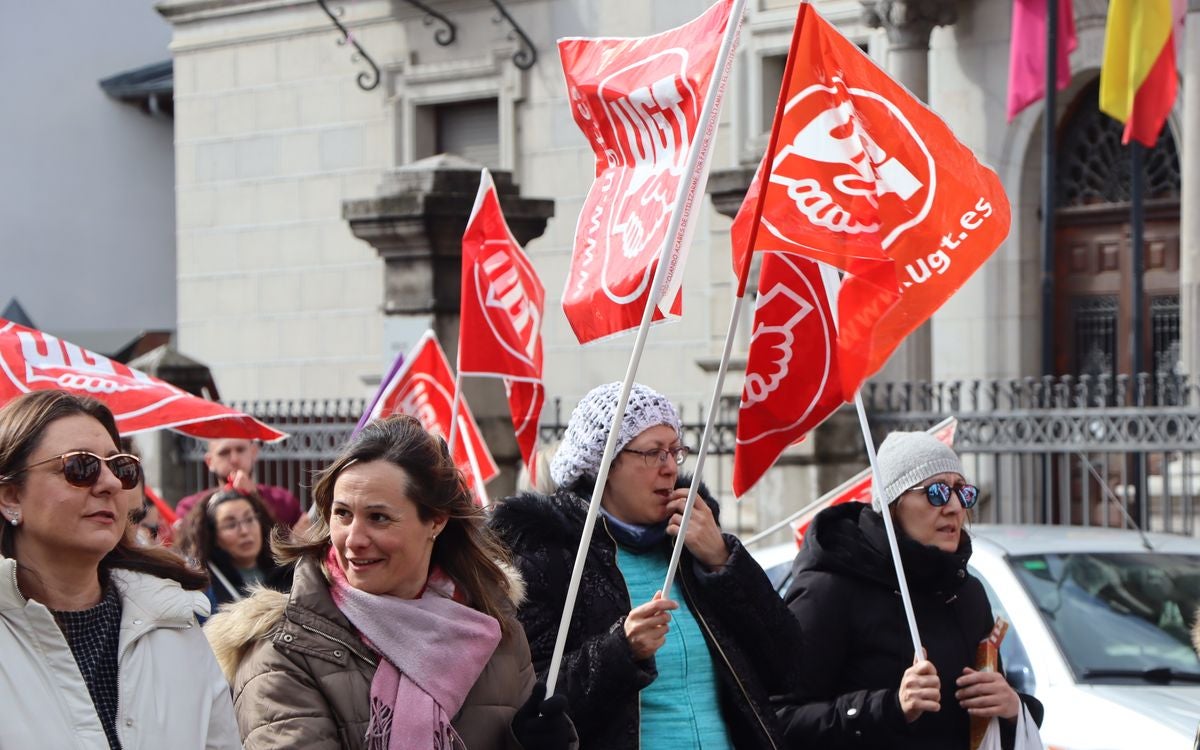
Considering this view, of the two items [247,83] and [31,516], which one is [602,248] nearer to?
[31,516]

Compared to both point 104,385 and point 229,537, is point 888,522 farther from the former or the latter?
point 229,537

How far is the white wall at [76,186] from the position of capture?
25.2 meters

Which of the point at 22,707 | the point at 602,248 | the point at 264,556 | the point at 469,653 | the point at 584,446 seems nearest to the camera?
the point at 22,707

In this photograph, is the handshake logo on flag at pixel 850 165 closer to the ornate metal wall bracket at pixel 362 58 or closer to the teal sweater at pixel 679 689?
the teal sweater at pixel 679 689

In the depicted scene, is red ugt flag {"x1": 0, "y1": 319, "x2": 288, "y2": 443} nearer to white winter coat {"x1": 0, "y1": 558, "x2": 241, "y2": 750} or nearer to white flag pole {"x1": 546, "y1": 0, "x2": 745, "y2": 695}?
white flag pole {"x1": 546, "y1": 0, "x2": 745, "y2": 695}

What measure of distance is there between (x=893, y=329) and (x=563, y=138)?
46.1 feet

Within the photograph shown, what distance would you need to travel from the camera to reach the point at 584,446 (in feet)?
15.1

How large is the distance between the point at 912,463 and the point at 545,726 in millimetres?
1631

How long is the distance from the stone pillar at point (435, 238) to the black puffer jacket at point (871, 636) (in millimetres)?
6347

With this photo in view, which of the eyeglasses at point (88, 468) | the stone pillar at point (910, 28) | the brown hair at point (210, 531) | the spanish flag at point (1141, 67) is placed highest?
the stone pillar at point (910, 28)

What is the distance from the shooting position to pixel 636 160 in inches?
199

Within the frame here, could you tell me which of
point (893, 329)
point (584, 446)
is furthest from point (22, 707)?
point (893, 329)

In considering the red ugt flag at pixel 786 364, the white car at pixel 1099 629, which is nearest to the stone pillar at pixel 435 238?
the white car at pixel 1099 629

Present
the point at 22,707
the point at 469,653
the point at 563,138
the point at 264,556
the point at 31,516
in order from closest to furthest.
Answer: the point at 22,707 < the point at 31,516 < the point at 469,653 < the point at 264,556 < the point at 563,138
